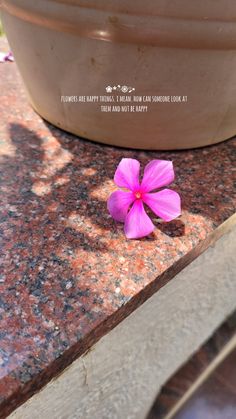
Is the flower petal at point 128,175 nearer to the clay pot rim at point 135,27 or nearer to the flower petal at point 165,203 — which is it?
the flower petal at point 165,203

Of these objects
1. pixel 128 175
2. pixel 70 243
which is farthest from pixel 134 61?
pixel 70 243

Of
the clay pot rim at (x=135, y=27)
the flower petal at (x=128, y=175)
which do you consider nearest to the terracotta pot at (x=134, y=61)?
the clay pot rim at (x=135, y=27)

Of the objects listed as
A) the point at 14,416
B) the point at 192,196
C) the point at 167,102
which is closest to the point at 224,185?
the point at 192,196

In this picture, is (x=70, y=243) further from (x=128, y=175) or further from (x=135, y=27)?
(x=135, y=27)

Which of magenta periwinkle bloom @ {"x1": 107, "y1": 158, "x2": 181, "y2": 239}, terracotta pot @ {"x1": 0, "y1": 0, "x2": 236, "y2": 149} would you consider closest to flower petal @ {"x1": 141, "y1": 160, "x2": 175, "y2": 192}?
magenta periwinkle bloom @ {"x1": 107, "y1": 158, "x2": 181, "y2": 239}

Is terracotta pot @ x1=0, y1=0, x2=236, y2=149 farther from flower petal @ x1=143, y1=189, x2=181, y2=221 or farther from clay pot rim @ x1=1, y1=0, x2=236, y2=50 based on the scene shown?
flower petal @ x1=143, y1=189, x2=181, y2=221
